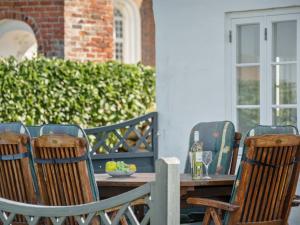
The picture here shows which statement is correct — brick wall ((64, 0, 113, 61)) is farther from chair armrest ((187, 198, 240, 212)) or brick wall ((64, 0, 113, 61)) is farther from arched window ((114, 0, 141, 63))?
chair armrest ((187, 198, 240, 212))

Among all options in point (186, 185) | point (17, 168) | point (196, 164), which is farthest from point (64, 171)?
point (196, 164)

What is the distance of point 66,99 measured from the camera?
543 inches

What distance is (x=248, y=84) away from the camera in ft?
32.9

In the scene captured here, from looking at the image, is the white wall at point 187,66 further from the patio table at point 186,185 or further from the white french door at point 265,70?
the patio table at point 186,185

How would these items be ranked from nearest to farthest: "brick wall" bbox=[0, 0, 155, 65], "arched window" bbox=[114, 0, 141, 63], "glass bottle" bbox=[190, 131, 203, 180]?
"glass bottle" bbox=[190, 131, 203, 180]
"brick wall" bbox=[0, 0, 155, 65]
"arched window" bbox=[114, 0, 141, 63]

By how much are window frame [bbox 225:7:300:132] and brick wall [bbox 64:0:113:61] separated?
6281mm

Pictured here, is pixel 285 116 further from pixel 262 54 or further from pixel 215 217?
pixel 215 217

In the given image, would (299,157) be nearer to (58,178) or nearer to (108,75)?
(58,178)

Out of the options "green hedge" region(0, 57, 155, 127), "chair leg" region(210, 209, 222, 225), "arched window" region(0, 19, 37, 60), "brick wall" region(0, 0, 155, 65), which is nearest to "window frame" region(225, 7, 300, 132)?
"chair leg" region(210, 209, 222, 225)

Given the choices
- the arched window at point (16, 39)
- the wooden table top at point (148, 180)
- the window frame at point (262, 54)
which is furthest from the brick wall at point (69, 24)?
the wooden table top at point (148, 180)

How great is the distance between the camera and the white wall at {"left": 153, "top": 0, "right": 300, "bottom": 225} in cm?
1013

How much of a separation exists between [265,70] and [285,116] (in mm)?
511

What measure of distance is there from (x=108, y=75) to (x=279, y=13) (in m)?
5.22

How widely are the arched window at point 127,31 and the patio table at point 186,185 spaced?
541 inches
